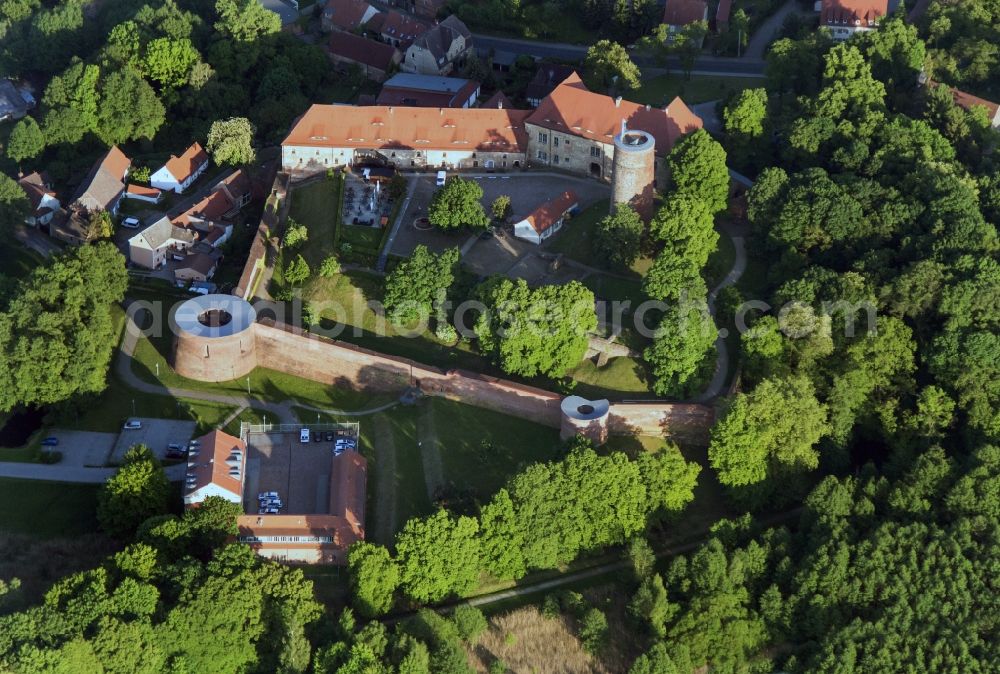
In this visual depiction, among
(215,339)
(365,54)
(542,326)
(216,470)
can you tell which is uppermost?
(542,326)

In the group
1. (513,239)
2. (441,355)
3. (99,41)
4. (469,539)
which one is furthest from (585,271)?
(99,41)

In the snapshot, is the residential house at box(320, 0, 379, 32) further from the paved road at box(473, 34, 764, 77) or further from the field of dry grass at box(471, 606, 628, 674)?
the field of dry grass at box(471, 606, 628, 674)

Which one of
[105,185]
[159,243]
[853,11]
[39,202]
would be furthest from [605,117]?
[39,202]

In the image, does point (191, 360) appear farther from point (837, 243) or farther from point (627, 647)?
point (837, 243)

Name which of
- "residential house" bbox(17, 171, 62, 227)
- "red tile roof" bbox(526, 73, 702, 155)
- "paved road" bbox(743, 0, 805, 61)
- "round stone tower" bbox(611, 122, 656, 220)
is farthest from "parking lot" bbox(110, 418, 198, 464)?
"paved road" bbox(743, 0, 805, 61)

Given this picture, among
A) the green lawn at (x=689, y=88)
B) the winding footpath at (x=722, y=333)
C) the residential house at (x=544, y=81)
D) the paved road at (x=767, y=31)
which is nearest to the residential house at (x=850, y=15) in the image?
the paved road at (x=767, y=31)

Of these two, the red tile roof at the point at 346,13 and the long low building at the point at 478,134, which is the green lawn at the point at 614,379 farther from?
the red tile roof at the point at 346,13

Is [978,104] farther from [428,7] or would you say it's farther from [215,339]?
[215,339]
